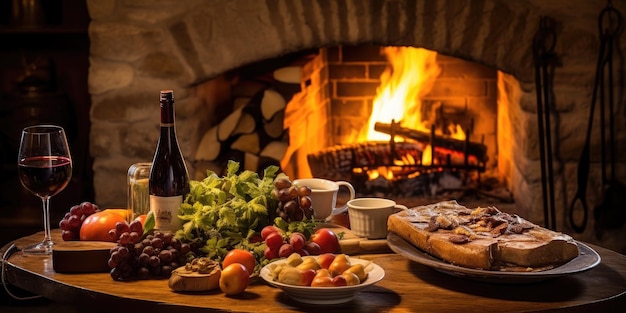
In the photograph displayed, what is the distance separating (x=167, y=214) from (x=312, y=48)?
1.68 m

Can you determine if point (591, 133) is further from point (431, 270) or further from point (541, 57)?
point (431, 270)

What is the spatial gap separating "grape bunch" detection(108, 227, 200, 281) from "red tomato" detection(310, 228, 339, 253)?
277 millimetres

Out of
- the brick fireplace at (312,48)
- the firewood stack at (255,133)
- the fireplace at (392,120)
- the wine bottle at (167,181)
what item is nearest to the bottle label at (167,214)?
the wine bottle at (167,181)

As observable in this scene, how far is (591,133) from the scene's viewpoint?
3600 mm

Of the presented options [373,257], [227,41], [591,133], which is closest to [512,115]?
[591,133]

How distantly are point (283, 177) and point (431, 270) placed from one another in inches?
15.8

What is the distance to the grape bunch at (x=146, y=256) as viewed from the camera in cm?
206

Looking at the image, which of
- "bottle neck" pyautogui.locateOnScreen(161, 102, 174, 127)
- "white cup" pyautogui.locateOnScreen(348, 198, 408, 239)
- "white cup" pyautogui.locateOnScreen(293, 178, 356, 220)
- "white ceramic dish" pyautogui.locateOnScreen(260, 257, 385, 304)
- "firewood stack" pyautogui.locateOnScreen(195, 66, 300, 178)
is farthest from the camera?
"firewood stack" pyautogui.locateOnScreen(195, 66, 300, 178)

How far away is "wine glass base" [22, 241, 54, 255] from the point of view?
90.5 inches

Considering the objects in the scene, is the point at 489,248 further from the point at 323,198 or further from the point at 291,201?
the point at 323,198

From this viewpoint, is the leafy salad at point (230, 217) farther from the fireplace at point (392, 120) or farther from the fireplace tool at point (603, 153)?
the fireplace at point (392, 120)

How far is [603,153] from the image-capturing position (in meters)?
A: 3.57

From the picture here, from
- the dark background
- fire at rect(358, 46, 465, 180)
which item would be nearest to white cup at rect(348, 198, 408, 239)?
fire at rect(358, 46, 465, 180)

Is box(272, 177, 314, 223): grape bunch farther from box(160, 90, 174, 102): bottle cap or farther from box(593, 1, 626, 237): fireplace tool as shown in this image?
box(593, 1, 626, 237): fireplace tool
